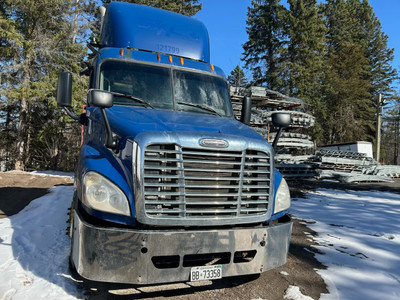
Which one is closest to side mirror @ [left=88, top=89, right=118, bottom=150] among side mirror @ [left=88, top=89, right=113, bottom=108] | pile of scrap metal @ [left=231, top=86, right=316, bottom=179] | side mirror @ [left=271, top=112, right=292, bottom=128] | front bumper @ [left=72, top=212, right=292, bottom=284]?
side mirror @ [left=88, top=89, right=113, bottom=108]

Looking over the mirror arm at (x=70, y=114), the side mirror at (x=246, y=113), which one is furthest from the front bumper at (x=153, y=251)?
the side mirror at (x=246, y=113)

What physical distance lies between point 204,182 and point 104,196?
93 cm

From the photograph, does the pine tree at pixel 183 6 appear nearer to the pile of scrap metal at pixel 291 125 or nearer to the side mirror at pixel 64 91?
the pile of scrap metal at pixel 291 125

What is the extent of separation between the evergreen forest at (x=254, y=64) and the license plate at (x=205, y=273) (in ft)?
15.3

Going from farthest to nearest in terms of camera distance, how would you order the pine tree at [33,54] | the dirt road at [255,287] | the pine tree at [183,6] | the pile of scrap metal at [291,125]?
the pine tree at [183,6] < the pine tree at [33,54] < the pile of scrap metal at [291,125] < the dirt road at [255,287]

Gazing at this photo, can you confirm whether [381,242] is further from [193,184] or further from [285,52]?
[285,52]

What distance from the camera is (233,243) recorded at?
9.48 ft

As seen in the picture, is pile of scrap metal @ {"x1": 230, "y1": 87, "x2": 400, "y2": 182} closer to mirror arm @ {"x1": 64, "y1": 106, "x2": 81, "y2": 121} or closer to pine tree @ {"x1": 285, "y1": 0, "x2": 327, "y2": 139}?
mirror arm @ {"x1": 64, "y1": 106, "x2": 81, "y2": 121}

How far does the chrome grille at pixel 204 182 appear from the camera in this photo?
9.01ft

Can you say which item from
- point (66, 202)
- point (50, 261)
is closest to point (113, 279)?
point (50, 261)

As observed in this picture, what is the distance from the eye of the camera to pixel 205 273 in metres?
2.82

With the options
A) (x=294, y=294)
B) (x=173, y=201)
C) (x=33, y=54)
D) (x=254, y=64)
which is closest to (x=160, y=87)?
(x=173, y=201)

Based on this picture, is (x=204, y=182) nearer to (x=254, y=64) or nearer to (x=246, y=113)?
(x=246, y=113)

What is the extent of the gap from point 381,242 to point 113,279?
15.6 feet
